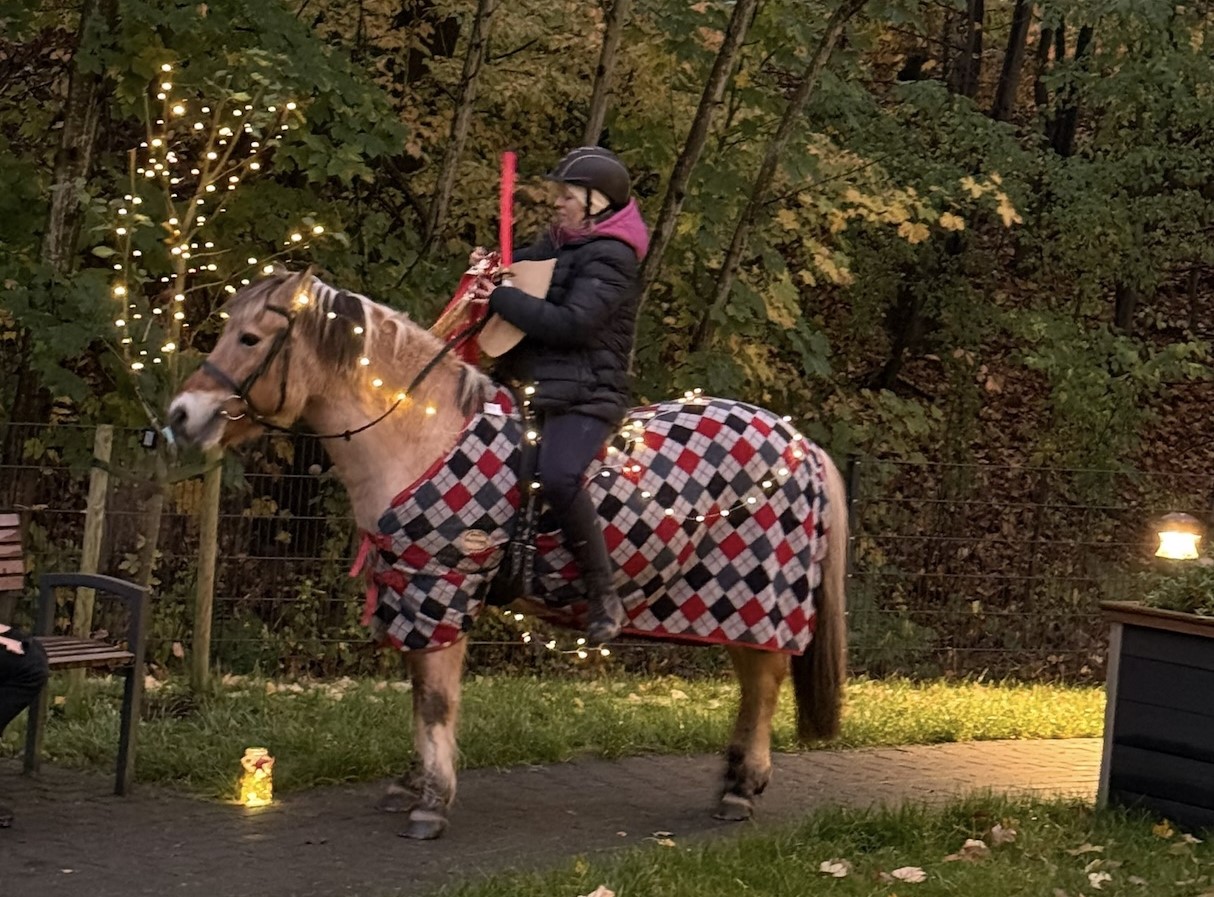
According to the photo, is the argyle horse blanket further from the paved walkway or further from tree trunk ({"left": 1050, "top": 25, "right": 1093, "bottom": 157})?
tree trunk ({"left": 1050, "top": 25, "right": 1093, "bottom": 157})

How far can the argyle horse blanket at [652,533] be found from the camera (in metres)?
6.50

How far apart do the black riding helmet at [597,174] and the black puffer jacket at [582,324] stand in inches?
6.8

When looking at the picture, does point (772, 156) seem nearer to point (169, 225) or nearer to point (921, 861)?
point (169, 225)

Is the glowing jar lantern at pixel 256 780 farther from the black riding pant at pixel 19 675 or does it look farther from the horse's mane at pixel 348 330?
the horse's mane at pixel 348 330

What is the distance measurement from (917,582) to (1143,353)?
5.46 m

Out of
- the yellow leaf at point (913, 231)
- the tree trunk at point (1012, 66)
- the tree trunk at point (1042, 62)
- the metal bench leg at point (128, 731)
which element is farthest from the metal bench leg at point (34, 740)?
the tree trunk at point (1012, 66)

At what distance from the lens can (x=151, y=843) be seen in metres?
6.25

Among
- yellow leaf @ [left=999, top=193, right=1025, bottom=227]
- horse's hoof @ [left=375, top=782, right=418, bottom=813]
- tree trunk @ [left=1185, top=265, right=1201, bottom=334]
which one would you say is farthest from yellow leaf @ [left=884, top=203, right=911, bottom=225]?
tree trunk @ [left=1185, top=265, right=1201, bottom=334]

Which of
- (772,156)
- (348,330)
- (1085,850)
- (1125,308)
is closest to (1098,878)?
(1085,850)

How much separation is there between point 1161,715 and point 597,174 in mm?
3136

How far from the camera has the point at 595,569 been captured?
21.7ft

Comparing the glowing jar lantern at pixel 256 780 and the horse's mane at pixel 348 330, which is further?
the glowing jar lantern at pixel 256 780

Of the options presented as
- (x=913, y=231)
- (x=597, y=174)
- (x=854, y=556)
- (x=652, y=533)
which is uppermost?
(x=913, y=231)

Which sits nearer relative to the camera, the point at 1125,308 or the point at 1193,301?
the point at 1125,308
